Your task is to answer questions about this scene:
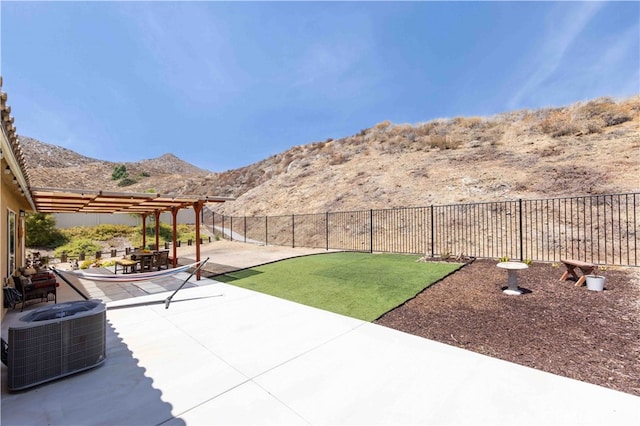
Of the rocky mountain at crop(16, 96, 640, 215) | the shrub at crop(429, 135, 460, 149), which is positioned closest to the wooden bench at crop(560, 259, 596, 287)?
the rocky mountain at crop(16, 96, 640, 215)

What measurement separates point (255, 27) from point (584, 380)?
1198 centimetres

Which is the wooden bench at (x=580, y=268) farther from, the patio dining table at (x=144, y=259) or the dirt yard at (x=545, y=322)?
the patio dining table at (x=144, y=259)

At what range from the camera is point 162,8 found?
25.4 feet

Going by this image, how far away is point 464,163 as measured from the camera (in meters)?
18.8

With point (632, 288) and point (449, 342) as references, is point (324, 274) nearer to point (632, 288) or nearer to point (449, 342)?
point (449, 342)

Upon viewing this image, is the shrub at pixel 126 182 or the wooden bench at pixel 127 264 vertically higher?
the shrub at pixel 126 182

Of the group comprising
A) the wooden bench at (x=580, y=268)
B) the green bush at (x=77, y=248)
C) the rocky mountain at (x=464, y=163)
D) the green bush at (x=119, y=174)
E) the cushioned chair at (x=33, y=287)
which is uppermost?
the green bush at (x=119, y=174)

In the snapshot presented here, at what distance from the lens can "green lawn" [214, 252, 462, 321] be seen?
519cm

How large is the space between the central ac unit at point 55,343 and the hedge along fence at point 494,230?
8593 mm

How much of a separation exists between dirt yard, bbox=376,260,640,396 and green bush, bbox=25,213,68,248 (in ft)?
66.6

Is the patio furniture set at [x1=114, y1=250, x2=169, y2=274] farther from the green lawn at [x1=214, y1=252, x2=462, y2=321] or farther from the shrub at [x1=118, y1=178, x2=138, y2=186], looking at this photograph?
the shrub at [x1=118, y1=178, x2=138, y2=186]

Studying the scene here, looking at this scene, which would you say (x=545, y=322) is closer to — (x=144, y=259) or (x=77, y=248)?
(x=144, y=259)

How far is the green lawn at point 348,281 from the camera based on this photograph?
5.19 m

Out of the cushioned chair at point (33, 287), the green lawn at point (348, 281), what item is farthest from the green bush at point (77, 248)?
the green lawn at point (348, 281)
